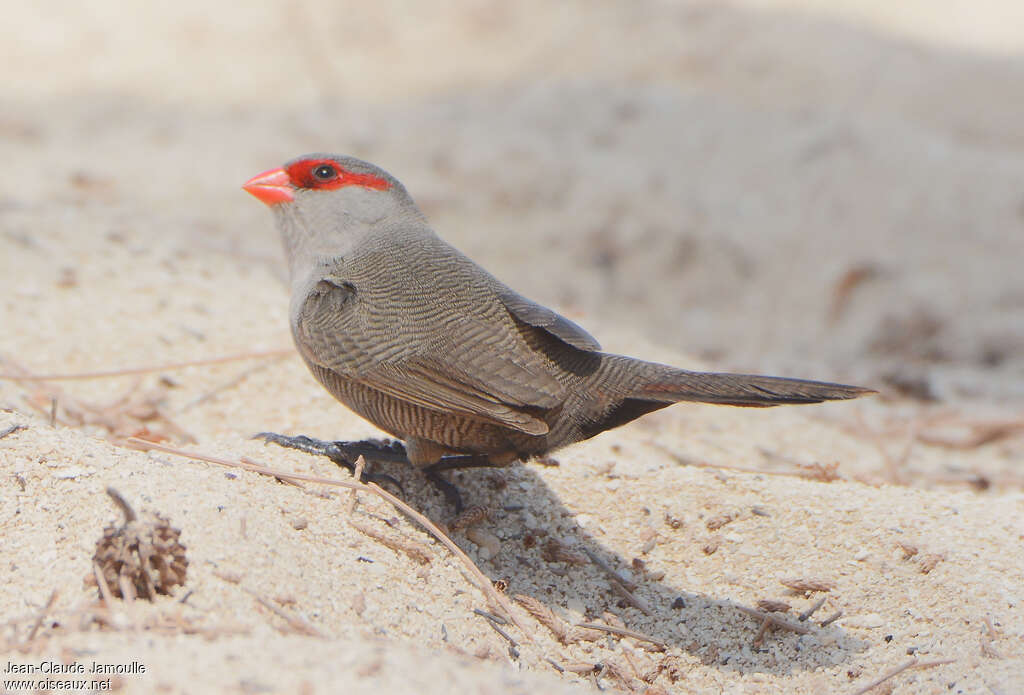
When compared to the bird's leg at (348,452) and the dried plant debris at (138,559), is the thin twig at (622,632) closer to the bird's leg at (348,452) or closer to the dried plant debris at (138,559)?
the bird's leg at (348,452)

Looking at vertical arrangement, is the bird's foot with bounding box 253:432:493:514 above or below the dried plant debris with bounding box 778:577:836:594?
below

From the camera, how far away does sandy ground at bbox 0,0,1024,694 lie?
2475mm

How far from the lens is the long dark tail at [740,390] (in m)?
2.56

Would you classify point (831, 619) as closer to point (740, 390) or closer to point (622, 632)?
point (622, 632)

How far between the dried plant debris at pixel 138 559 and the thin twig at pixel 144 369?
69.2 inches

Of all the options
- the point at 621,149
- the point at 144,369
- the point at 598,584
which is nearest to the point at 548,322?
the point at 598,584

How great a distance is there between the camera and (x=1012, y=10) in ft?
34.9

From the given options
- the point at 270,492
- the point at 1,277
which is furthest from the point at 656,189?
the point at 270,492

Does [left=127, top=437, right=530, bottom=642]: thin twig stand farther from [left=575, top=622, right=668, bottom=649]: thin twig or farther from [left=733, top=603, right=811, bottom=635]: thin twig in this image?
[left=733, top=603, right=811, bottom=635]: thin twig

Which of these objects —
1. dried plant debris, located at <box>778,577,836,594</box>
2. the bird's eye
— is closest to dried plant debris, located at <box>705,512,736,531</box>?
dried plant debris, located at <box>778,577,836,594</box>

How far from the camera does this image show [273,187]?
12.1ft

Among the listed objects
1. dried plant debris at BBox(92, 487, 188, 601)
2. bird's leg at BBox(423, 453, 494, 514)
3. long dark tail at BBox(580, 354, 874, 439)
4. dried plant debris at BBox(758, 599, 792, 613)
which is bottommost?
dried plant debris at BBox(92, 487, 188, 601)

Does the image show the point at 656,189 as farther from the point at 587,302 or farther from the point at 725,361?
the point at 725,361

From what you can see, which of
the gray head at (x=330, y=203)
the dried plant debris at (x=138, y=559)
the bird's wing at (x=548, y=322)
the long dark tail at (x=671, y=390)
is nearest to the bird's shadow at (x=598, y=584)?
the long dark tail at (x=671, y=390)
